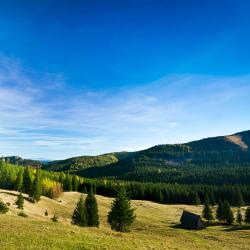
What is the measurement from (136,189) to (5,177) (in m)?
68.6

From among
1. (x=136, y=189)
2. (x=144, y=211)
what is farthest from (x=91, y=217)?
(x=136, y=189)

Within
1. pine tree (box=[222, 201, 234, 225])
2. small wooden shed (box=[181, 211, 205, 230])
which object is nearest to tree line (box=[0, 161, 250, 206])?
pine tree (box=[222, 201, 234, 225])

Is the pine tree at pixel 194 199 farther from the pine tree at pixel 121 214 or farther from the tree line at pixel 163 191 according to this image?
the pine tree at pixel 121 214

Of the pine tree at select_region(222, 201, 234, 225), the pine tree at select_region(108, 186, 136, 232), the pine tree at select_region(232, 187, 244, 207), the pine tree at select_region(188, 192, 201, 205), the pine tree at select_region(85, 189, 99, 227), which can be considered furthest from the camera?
the pine tree at select_region(188, 192, 201, 205)

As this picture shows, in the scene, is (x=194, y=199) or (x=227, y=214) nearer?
(x=227, y=214)

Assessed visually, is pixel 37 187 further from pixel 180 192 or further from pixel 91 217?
pixel 180 192

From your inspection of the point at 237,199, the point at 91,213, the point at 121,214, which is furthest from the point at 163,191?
the point at 121,214

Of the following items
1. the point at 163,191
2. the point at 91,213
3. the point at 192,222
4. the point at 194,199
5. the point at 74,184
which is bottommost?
the point at 192,222

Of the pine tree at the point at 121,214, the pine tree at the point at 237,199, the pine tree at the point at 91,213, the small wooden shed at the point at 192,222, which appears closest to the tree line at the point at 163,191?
the pine tree at the point at 237,199

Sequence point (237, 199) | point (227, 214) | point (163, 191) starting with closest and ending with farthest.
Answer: point (227, 214) → point (237, 199) → point (163, 191)

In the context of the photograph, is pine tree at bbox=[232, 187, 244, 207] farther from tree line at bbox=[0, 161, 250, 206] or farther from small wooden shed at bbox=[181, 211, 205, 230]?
small wooden shed at bbox=[181, 211, 205, 230]

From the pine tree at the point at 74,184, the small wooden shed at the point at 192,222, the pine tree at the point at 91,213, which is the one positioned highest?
the pine tree at the point at 74,184

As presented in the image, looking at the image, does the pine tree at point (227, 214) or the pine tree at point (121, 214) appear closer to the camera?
the pine tree at point (121, 214)

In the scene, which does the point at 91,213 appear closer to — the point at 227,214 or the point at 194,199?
the point at 227,214
